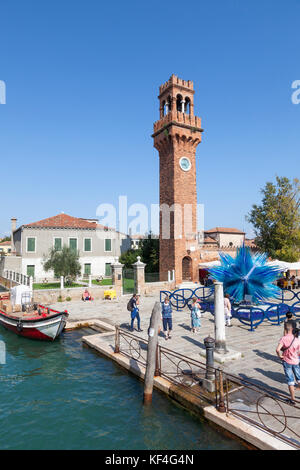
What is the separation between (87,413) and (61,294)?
1328cm

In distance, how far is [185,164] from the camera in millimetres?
25953

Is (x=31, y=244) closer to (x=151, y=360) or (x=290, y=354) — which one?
(x=151, y=360)

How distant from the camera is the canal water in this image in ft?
17.6

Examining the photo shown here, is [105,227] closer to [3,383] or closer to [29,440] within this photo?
[3,383]

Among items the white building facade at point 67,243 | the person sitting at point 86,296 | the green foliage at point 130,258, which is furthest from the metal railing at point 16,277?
the green foliage at point 130,258

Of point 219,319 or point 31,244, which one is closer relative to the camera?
point 219,319

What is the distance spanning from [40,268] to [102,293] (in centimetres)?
1416

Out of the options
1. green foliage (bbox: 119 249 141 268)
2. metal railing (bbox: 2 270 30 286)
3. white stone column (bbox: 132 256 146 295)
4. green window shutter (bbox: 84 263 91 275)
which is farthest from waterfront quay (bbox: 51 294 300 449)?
green window shutter (bbox: 84 263 91 275)

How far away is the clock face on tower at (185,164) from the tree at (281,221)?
7791 millimetres

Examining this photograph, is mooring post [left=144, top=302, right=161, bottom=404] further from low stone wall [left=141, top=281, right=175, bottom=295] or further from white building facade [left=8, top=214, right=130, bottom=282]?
white building facade [left=8, top=214, right=130, bottom=282]

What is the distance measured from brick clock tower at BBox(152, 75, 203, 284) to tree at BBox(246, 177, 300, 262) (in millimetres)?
7255

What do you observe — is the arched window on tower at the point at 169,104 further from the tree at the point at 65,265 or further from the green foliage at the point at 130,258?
the tree at the point at 65,265

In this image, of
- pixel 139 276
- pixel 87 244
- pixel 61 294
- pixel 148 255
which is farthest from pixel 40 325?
pixel 87 244

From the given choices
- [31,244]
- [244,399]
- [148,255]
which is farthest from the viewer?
[31,244]
